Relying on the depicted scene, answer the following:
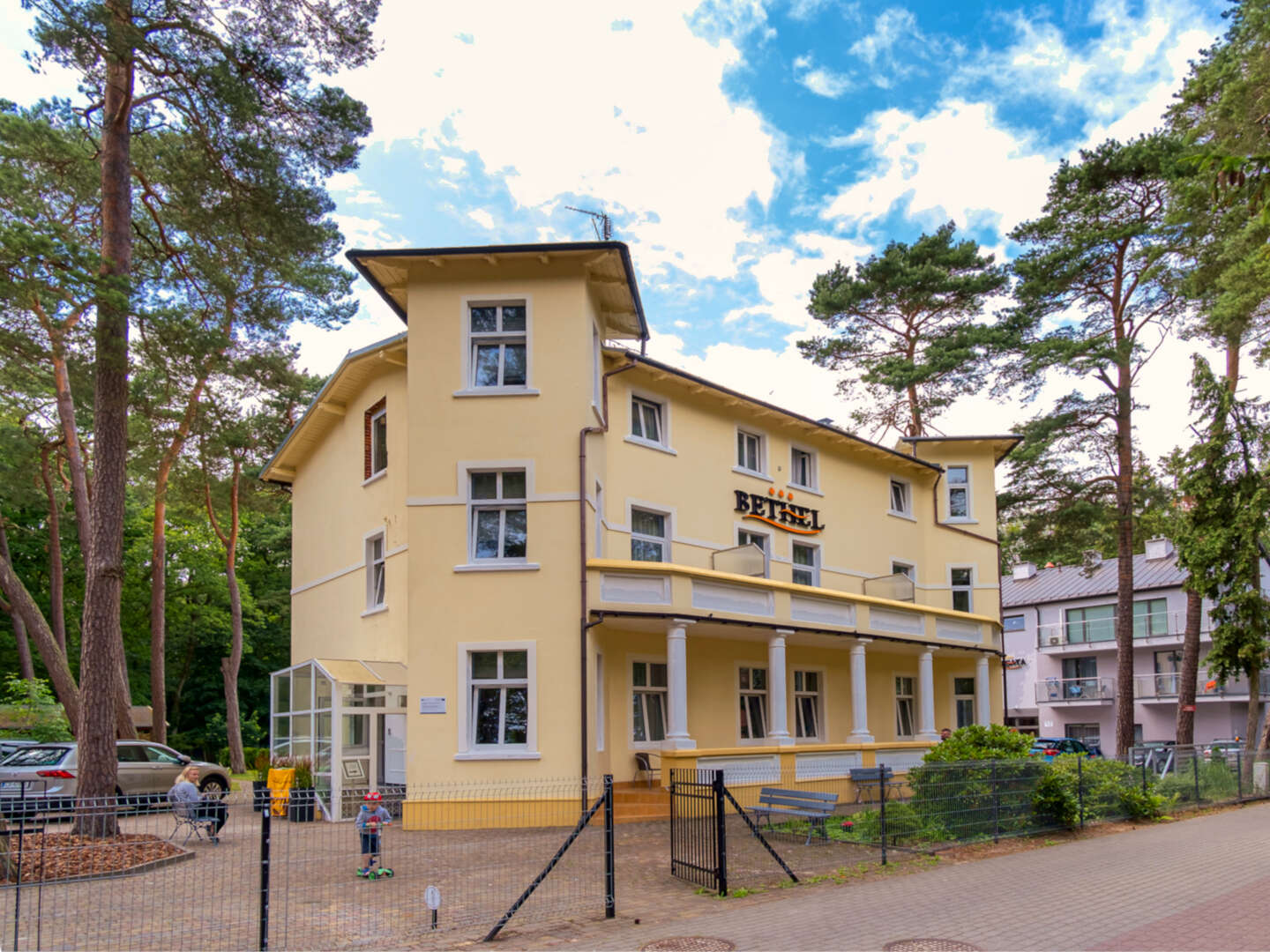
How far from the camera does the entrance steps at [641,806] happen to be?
55.8ft

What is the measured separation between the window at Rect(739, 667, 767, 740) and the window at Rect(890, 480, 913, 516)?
8407 mm

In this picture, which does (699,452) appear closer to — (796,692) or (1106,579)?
(796,692)

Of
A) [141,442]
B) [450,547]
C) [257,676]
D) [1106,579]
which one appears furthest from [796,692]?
[257,676]

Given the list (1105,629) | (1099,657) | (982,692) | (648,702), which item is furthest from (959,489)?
(1099,657)

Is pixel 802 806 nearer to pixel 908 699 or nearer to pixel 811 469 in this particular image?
pixel 811 469

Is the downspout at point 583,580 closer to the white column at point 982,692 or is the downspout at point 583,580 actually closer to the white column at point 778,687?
the white column at point 778,687

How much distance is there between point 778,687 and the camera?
20.4 metres

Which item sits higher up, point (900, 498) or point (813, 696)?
point (900, 498)

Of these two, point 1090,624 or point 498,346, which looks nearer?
point 498,346

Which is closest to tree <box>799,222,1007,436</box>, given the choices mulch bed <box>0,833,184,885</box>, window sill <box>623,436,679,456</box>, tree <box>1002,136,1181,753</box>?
tree <box>1002,136,1181,753</box>

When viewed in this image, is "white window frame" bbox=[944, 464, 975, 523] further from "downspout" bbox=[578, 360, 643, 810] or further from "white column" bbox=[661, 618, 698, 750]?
"downspout" bbox=[578, 360, 643, 810]

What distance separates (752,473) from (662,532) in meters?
3.45

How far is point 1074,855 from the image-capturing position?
1324 cm

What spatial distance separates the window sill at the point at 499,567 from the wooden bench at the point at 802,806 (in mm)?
5351
